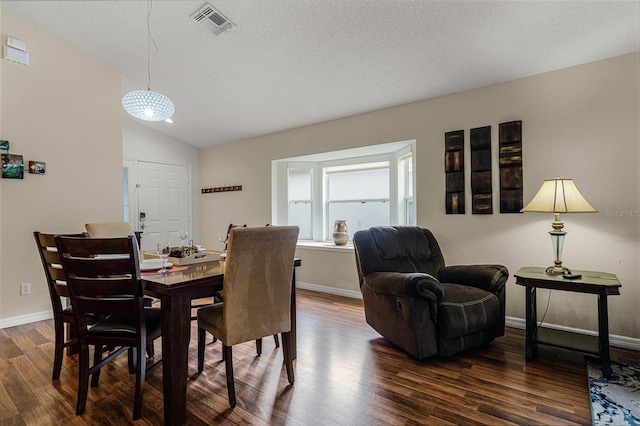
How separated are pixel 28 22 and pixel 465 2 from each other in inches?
166

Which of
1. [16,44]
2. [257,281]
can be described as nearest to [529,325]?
[257,281]

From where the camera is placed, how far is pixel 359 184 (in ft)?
15.6

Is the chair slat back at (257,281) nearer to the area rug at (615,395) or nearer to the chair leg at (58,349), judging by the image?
the chair leg at (58,349)

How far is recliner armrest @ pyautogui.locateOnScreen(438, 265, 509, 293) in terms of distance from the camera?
2.67m

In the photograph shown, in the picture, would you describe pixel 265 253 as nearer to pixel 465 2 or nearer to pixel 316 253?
pixel 465 2

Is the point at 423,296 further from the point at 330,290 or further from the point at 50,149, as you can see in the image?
the point at 50,149

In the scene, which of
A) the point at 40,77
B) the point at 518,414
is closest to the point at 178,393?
the point at 518,414

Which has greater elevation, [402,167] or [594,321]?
[402,167]

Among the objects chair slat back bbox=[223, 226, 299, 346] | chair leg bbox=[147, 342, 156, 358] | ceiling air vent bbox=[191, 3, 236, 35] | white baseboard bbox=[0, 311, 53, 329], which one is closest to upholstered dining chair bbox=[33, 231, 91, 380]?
chair leg bbox=[147, 342, 156, 358]

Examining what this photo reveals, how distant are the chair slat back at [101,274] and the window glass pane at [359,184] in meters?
3.39

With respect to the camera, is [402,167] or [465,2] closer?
[465,2]

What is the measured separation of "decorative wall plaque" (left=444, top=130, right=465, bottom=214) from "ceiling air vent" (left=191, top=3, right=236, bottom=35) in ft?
7.91

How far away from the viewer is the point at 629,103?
2625 millimetres

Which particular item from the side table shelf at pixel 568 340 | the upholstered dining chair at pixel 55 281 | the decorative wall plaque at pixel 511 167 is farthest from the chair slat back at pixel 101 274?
the decorative wall plaque at pixel 511 167
